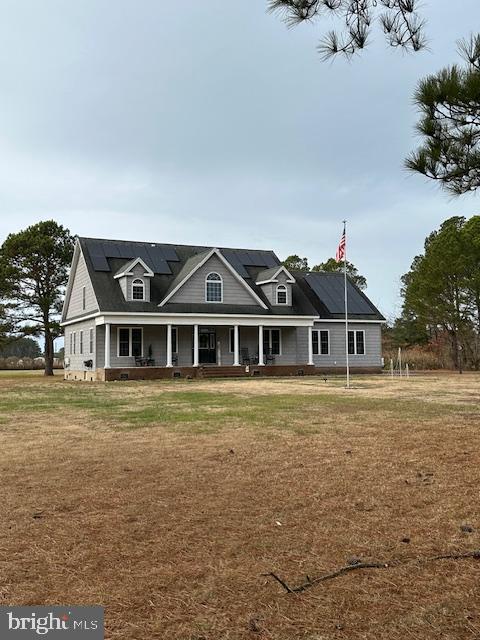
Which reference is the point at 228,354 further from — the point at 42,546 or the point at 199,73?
the point at 42,546

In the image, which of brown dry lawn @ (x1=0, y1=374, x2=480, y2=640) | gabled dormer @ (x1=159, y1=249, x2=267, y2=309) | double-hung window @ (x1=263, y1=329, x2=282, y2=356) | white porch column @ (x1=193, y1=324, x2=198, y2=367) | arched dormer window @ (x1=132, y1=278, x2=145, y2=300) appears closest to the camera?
brown dry lawn @ (x1=0, y1=374, x2=480, y2=640)

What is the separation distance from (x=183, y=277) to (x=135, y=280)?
2.62 meters

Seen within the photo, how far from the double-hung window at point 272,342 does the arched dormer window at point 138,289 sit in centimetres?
769

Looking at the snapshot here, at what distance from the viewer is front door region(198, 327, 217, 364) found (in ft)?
102

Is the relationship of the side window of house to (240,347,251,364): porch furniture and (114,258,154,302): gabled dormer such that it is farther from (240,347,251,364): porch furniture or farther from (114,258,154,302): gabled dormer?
(240,347,251,364): porch furniture

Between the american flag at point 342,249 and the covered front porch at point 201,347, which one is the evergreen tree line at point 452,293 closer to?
the covered front porch at point 201,347

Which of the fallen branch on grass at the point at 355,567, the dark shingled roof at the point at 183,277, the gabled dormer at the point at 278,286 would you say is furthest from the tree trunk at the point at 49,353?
the fallen branch on grass at the point at 355,567

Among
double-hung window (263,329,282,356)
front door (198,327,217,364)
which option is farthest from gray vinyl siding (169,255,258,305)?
double-hung window (263,329,282,356)

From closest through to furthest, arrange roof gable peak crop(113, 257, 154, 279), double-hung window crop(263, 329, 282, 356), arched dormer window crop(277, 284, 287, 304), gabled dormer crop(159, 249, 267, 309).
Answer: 1. roof gable peak crop(113, 257, 154, 279)
2. gabled dormer crop(159, 249, 267, 309)
3. arched dormer window crop(277, 284, 287, 304)
4. double-hung window crop(263, 329, 282, 356)

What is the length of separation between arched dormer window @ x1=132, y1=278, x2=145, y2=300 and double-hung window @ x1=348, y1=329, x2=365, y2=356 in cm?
1307

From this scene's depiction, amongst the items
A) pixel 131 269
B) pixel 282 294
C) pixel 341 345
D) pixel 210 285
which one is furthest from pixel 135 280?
pixel 341 345

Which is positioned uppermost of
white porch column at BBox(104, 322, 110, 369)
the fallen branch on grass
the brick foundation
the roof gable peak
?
the roof gable peak

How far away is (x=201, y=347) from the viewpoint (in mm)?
31109

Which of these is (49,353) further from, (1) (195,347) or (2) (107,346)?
(1) (195,347)
